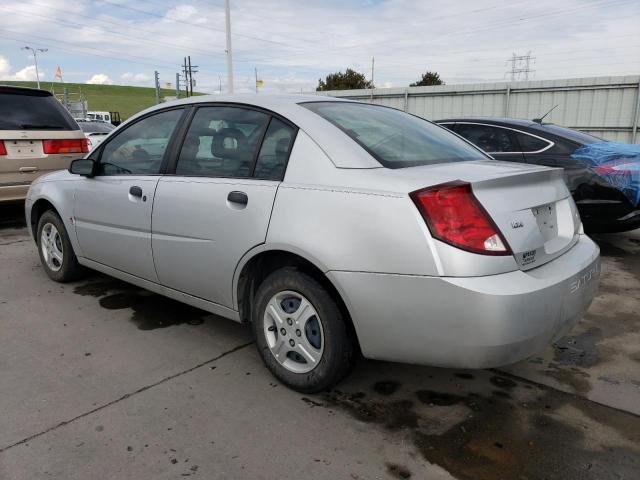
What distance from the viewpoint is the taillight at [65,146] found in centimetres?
664

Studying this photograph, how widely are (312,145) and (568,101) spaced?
1465 centimetres

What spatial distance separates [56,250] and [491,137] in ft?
15.6

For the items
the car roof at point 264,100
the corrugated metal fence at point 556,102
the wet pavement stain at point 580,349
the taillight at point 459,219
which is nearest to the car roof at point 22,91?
the car roof at point 264,100

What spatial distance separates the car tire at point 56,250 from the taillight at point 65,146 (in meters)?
2.30

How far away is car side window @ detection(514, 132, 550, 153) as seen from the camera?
5703mm

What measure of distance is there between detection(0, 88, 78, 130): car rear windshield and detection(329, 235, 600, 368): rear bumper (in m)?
5.70

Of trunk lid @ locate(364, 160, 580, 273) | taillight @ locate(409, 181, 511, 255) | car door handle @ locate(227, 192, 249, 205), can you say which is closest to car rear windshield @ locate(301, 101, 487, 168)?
trunk lid @ locate(364, 160, 580, 273)

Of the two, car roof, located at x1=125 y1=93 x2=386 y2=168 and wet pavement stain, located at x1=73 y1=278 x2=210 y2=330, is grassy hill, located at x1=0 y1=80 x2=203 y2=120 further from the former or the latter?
car roof, located at x1=125 y1=93 x2=386 y2=168

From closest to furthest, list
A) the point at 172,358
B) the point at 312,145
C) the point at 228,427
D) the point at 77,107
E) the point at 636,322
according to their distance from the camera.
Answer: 1. the point at 228,427
2. the point at 312,145
3. the point at 172,358
4. the point at 636,322
5. the point at 77,107

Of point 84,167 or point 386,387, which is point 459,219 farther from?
point 84,167

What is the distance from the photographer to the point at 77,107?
35.8 meters

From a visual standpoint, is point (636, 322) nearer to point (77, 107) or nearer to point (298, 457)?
point (298, 457)

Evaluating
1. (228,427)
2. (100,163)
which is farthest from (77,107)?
(228,427)

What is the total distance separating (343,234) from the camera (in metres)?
2.37
